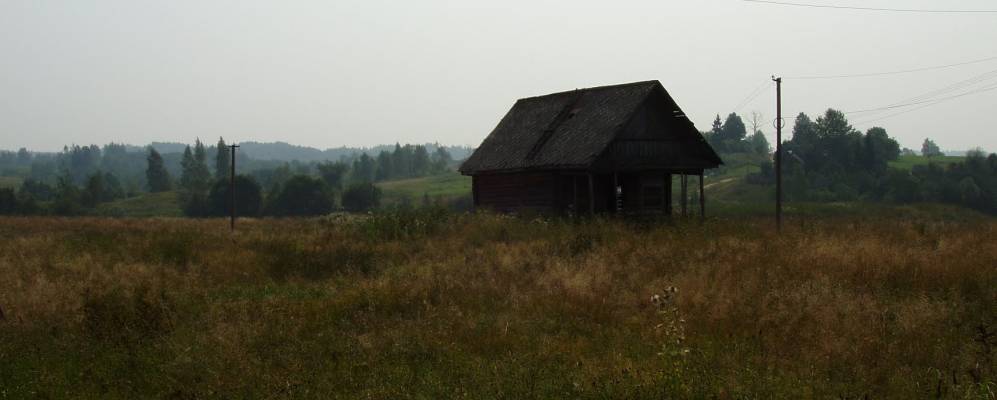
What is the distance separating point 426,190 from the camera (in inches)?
5030

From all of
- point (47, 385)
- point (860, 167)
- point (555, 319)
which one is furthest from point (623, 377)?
point (860, 167)

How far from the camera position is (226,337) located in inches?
348

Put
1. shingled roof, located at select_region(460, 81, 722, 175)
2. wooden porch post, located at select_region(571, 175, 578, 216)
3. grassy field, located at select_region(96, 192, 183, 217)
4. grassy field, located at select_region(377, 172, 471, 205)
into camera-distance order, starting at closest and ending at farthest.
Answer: shingled roof, located at select_region(460, 81, 722, 175) → wooden porch post, located at select_region(571, 175, 578, 216) → grassy field, located at select_region(96, 192, 183, 217) → grassy field, located at select_region(377, 172, 471, 205)

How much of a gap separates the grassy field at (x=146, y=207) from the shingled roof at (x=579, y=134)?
7354 cm

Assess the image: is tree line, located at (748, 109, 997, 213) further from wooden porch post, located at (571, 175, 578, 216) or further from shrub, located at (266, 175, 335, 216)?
shrub, located at (266, 175, 335, 216)

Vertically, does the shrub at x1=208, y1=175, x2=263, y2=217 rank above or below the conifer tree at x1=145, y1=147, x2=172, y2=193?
below

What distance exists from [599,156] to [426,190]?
10504 centimetres

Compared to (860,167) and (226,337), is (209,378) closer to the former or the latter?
(226,337)

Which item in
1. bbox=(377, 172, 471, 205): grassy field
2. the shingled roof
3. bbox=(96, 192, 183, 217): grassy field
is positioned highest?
the shingled roof

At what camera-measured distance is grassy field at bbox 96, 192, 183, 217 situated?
304 ft

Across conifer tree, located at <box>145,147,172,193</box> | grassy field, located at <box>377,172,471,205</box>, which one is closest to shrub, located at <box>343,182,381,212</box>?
grassy field, located at <box>377,172,471,205</box>

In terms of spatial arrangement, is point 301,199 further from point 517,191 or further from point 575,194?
point 575,194

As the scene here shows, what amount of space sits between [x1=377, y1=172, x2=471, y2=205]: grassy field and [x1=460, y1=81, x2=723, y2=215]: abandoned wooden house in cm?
7813

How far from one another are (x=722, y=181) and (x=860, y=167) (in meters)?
17.0
